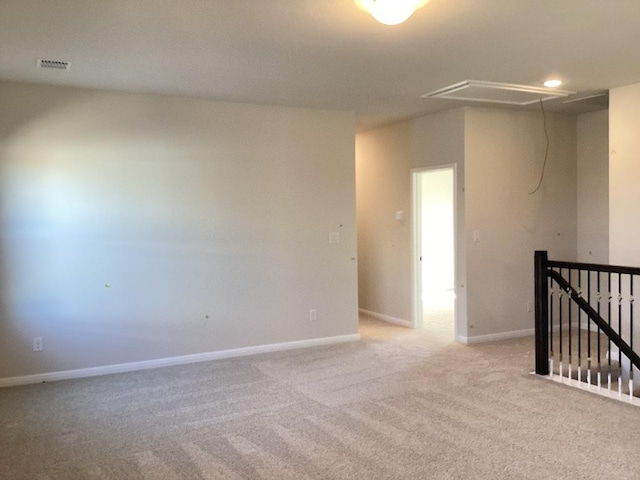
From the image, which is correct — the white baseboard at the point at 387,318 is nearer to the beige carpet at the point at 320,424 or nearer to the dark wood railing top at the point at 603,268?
the beige carpet at the point at 320,424

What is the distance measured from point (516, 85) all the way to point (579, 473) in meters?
3.33

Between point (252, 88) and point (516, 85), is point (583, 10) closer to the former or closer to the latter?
point (516, 85)

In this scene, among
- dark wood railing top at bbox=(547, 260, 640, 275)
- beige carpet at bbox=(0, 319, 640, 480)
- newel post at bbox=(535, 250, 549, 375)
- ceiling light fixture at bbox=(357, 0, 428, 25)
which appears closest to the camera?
ceiling light fixture at bbox=(357, 0, 428, 25)

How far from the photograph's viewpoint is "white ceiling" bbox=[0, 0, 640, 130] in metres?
2.98

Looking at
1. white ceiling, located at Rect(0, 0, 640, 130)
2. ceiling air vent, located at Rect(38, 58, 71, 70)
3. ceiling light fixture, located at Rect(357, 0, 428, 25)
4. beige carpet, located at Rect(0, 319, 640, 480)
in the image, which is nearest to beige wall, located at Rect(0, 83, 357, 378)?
white ceiling, located at Rect(0, 0, 640, 130)

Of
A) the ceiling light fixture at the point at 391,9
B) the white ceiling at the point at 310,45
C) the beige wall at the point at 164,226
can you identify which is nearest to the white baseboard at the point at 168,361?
the beige wall at the point at 164,226

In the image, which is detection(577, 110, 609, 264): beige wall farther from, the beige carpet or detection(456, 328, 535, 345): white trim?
the beige carpet

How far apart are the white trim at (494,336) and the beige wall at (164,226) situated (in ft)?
4.16

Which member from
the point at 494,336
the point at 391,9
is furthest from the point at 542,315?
the point at 391,9

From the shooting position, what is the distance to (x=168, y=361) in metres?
5.10

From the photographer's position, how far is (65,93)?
15.3 feet

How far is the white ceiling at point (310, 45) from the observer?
298cm

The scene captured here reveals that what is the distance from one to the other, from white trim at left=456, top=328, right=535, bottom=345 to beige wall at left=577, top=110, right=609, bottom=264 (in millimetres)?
1249

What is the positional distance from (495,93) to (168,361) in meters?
4.03
